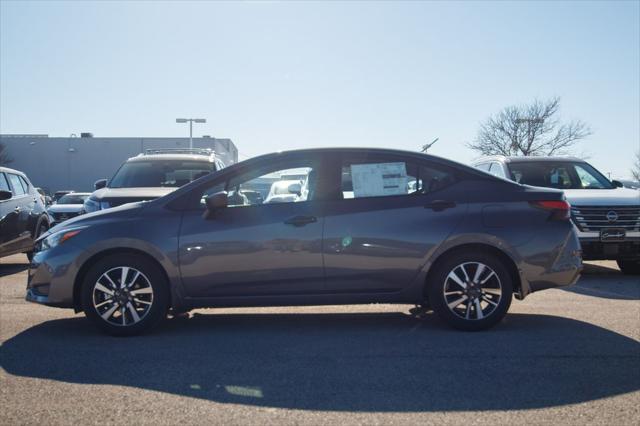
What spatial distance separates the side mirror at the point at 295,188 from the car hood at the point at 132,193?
120 inches

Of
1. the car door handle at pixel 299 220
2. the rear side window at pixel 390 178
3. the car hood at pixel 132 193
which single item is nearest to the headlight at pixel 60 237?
the car door handle at pixel 299 220

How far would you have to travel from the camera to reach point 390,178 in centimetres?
577

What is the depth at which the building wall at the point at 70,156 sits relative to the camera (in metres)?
56.8

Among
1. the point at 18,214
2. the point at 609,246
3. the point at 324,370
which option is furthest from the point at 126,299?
the point at 609,246

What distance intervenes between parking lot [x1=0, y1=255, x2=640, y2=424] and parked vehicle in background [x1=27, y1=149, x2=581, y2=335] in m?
0.35

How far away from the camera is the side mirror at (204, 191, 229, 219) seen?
539 cm

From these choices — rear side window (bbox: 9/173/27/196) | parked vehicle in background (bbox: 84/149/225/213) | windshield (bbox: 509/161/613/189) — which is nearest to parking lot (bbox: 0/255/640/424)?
parked vehicle in background (bbox: 84/149/225/213)

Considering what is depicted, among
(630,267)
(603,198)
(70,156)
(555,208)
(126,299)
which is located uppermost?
(70,156)

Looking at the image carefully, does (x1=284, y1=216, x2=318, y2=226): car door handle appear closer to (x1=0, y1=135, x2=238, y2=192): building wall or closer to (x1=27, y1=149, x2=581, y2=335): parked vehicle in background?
(x1=27, y1=149, x2=581, y2=335): parked vehicle in background

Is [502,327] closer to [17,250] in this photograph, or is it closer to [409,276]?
[409,276]

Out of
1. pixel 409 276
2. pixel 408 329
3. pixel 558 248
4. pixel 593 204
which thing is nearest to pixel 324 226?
pixel 409 276

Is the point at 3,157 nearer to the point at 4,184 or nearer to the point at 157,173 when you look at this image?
the point at 4,184

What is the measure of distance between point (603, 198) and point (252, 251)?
20.4 ft

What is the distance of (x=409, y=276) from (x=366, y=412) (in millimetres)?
2119
